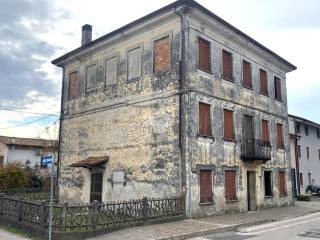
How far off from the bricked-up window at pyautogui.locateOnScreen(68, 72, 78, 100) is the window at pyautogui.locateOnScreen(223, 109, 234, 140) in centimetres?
958

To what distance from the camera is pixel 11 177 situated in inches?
1159

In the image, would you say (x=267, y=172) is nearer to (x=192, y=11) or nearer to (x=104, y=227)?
(x=192, y=11)

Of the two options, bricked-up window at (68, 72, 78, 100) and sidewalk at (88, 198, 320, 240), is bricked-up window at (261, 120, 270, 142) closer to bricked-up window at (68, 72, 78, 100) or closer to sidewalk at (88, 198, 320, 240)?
sidewalk at (88, 198, 320, 240)

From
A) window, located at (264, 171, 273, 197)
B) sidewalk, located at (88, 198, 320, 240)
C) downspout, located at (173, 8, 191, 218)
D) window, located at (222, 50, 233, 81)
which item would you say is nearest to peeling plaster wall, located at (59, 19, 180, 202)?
downspout, located at (173, 8, 191, 218)

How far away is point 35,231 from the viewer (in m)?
12.4

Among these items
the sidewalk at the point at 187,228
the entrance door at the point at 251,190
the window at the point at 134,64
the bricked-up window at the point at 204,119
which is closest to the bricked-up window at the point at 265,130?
the entrance door at the point at 251,190

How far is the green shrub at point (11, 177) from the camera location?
1142 inches

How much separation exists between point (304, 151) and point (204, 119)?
2246 cm

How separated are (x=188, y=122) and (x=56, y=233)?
24.6ft

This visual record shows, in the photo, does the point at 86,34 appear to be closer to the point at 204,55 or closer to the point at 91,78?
the point at 91,78

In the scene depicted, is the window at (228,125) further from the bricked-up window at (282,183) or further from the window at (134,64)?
the bricked-up window at (282,183)

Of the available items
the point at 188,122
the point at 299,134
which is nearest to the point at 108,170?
the point at 188,122

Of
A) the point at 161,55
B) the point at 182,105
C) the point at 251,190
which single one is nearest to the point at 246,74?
the point at 161,55

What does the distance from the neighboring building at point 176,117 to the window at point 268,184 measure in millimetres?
60
